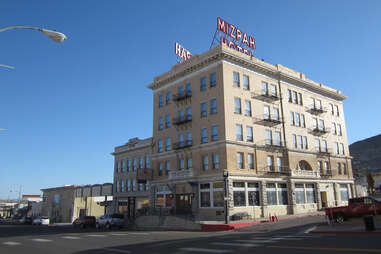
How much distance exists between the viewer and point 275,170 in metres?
40.5

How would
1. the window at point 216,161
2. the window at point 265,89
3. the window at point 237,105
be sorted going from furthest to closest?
the window at point 265,89 < the window at point 237,105 < the window at point 216,161

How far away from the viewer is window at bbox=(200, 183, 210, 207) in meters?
36.6

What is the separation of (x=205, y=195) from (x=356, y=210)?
1728 centimetres

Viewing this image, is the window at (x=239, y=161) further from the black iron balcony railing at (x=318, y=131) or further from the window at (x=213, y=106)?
the black iron balcony railing at (x=318, y=131)

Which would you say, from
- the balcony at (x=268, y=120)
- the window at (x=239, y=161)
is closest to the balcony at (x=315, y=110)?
the balcony at (x=268, y=120)

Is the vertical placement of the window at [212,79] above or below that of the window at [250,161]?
above

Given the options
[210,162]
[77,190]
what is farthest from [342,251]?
[77,190]

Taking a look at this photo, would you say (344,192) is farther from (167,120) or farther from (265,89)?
(167,120)

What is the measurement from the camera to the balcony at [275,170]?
39.1 m

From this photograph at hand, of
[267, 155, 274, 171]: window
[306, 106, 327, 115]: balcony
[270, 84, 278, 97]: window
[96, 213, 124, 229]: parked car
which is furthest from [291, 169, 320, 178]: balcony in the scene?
[96, 213, 124, 229]: parked car

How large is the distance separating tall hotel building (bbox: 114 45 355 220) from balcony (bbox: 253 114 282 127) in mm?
137

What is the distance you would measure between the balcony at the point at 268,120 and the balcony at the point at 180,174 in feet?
35.1

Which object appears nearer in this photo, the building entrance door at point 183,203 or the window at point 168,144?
the building entrance door at point 183,203

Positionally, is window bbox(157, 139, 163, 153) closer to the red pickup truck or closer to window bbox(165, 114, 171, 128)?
window bbox(165, 114, 171, 128)
